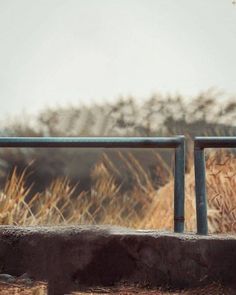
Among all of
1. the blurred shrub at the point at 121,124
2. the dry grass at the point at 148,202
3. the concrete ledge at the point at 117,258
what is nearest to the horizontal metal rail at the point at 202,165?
the concrete ledge at the point at 117,258

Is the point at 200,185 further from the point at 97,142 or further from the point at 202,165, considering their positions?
the point at 97,142

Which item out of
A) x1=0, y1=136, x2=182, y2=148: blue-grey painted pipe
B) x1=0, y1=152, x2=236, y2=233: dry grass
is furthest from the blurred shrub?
x1=0, y1=136, x2=182, y2=148: blue-grey painted pipe

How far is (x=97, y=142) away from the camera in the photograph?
5.59 feet

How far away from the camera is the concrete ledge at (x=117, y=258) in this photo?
1342 mm

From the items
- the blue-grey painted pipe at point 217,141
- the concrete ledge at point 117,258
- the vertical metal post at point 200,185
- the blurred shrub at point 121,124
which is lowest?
the concrete ledge at point 117,258

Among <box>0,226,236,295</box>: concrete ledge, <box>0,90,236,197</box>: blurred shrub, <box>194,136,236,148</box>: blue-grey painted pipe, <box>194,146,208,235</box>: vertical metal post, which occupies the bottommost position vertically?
<box>0,226,236,295</box>: concrete ledge

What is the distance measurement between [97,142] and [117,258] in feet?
1.39

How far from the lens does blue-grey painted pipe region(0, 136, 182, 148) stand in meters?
1.67

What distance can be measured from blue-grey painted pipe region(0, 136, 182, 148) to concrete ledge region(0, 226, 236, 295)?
1.10 feet

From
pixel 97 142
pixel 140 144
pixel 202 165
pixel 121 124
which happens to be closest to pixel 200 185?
pixel 202 165

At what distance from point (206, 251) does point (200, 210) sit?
0.82ft

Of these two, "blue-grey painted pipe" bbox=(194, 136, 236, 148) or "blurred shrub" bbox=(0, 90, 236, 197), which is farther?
"blurred shrub" bbox=(0, 90, 236, 197)

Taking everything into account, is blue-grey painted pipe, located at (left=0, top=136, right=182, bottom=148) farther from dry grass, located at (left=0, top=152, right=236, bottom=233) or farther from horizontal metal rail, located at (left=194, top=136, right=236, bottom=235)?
dry grass, located at (left=0, top=152, right=236, bottom=233)

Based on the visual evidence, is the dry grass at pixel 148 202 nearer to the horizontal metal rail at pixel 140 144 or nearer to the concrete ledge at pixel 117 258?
the horizontal metal rail at pixel 140 144
